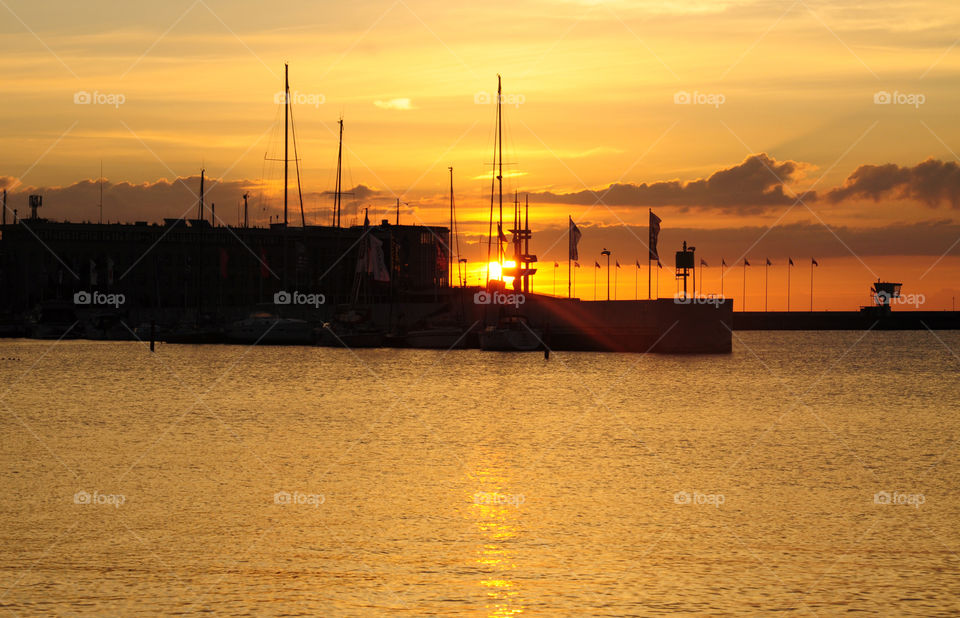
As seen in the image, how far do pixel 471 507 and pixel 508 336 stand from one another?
91.2m

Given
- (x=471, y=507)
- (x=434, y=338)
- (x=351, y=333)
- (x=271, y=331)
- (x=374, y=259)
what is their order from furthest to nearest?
(x=271, y=331) → (x=434, y=338) → (x=351, y=333) → (x=374, y=259) → (x=471, y=507)

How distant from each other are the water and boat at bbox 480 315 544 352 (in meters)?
52.6

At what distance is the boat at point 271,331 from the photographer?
138m

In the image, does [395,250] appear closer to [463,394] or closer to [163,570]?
[463,394]

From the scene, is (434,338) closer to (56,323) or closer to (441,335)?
(441,335)

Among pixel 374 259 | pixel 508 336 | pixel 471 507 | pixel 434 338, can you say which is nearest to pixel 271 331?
pixel 434 338

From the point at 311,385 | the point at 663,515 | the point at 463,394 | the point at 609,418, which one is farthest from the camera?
the point at 311,385

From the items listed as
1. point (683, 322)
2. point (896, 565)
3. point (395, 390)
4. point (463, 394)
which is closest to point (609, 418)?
point (463, 394)

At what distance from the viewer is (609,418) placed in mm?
57812

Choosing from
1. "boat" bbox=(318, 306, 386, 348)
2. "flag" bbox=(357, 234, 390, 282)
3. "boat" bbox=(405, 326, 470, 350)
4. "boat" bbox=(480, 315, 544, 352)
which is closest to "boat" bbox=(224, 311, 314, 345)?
"boat" bbox=(318, 306, 386, 348)

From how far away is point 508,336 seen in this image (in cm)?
12044

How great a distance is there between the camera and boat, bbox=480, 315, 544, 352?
120 meters

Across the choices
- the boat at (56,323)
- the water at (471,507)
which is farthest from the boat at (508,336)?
the boat at (56,323)

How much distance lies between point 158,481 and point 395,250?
94.4 metres
